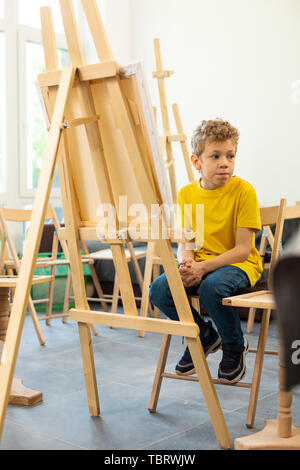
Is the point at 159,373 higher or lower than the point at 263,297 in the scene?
lower

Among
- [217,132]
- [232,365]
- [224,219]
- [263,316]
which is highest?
[217,132]

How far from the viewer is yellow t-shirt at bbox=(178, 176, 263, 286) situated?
2.11 metres

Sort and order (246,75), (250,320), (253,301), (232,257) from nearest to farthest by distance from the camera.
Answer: (253,301) → (232,257) → (250,320) → (246,75)

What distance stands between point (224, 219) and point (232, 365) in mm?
533

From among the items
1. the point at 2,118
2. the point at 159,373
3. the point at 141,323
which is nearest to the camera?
the point at 141,323

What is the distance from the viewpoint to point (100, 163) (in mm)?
1855

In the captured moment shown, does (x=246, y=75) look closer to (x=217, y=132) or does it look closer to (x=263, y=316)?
(x=217, y=132)

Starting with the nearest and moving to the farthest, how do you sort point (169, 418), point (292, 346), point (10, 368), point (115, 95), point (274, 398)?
point (292, 346)
point (10, 368)
point (115, 95)
point (169, 418)
point (274, 398)

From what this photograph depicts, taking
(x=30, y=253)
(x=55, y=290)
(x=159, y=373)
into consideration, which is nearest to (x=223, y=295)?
(x=159, y=373)

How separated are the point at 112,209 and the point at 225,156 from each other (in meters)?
0.52

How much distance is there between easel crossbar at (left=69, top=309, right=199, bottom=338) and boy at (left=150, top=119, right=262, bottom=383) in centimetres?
26

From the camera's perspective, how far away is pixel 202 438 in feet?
6.23
